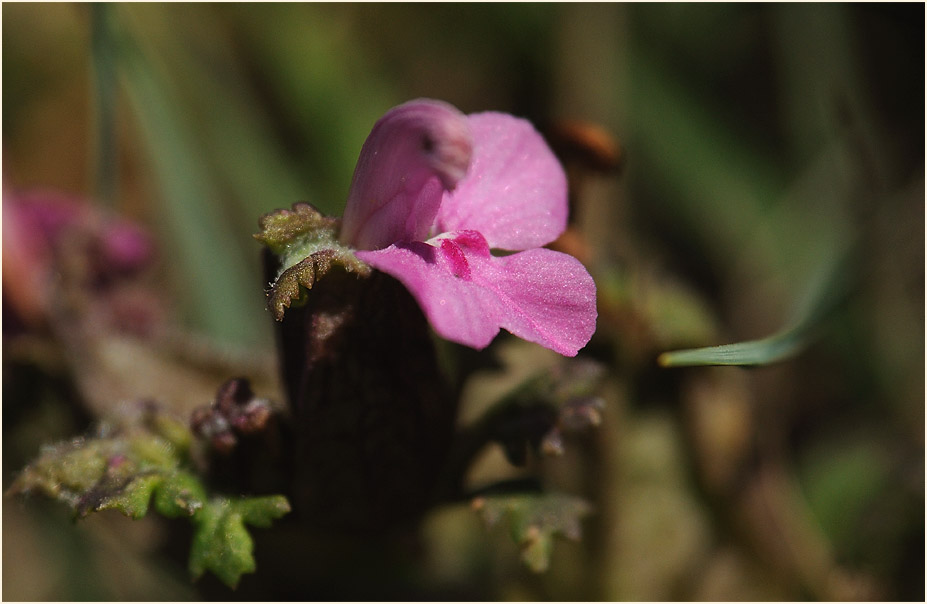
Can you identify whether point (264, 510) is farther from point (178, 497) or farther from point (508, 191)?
point (508, 191)

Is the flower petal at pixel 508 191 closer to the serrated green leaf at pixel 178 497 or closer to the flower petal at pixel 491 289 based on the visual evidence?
the flower petal at pixel 491 289

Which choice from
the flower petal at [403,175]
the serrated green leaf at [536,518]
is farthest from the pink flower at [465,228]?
the serrated green leaf at [536,518]

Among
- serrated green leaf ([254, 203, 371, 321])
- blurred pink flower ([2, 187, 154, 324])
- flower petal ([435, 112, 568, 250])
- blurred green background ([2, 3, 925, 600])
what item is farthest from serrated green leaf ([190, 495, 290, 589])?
blurred pink flower ([2, 187, 154, 324])

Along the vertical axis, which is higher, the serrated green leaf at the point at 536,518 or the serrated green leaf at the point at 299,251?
the serrated green leaf at the point at 299,251

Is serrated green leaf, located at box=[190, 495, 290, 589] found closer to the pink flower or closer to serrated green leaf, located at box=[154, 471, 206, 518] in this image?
serrated green leaf, located at box=[154, 471, 206, 518]

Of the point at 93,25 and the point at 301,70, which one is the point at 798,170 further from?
the point at 93,25

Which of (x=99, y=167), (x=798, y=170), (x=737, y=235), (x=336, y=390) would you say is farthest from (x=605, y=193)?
(x=336, y=390)

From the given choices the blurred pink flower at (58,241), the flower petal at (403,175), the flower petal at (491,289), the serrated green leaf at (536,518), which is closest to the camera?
the flower petal at (491,289)

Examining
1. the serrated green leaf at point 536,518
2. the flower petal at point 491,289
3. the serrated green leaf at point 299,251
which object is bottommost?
the serrated green leaf at point 536,518
